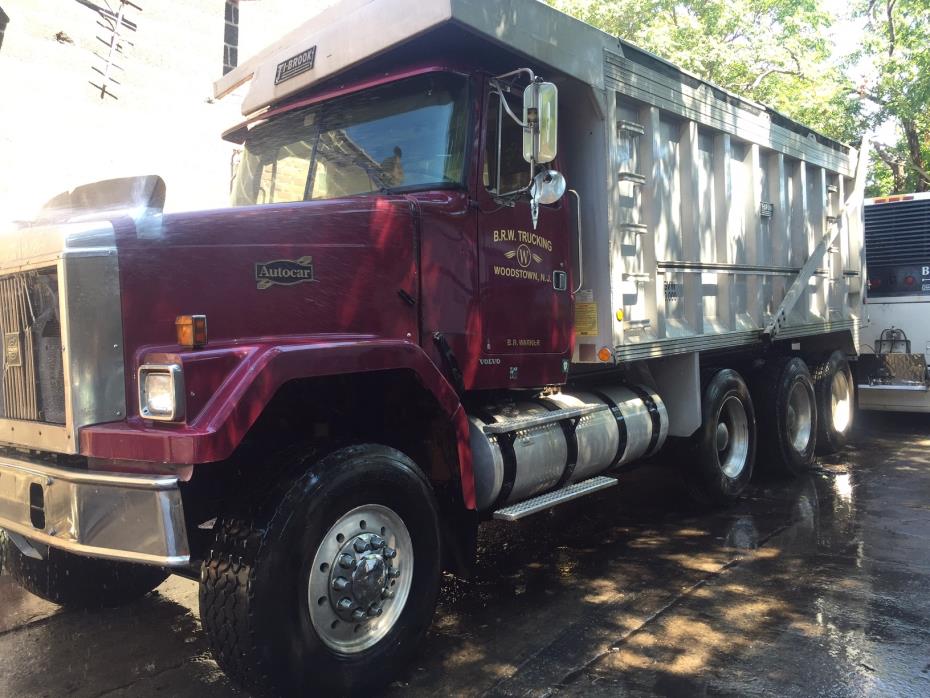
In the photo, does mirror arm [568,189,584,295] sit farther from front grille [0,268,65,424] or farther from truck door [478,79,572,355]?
front grille [0,268,65,424]

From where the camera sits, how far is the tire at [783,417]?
728 centimetres

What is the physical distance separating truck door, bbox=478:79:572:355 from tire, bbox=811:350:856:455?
4652 millimetres

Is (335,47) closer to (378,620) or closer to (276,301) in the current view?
(276,301)

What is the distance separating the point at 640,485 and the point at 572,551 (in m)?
2.34

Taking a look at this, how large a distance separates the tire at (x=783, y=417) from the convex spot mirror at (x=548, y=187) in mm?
4192

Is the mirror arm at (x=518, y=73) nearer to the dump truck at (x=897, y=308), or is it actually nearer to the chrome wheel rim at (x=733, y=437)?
the chrome wheel rim at (x=733, y=437)

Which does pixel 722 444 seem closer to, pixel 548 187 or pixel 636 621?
pixel 636 621

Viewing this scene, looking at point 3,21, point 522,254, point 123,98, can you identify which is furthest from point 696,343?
point 3,21

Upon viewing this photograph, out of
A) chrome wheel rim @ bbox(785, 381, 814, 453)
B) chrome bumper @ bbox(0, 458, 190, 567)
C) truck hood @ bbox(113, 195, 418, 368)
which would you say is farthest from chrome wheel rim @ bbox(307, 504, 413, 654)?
chrome wheel rim @ bbox(785, 381, 814, 453)

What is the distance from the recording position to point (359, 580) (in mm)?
3211

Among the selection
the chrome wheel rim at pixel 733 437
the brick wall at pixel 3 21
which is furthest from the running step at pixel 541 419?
the brick wall at pixel 3 21

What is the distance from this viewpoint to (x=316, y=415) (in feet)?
11.9

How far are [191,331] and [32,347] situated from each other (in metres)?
0.71

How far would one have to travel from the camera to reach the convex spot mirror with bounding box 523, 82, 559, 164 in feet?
13.0
